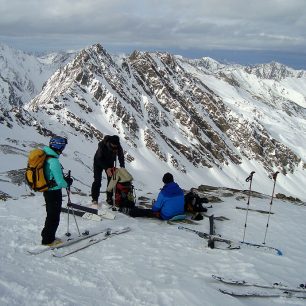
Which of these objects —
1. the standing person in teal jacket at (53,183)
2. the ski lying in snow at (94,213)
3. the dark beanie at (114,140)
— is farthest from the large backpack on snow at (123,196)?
the standing person in teal jacket at (53,183)

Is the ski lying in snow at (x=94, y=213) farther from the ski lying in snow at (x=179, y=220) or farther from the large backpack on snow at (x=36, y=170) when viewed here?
the large backpack on snow at (x=36, y=170)

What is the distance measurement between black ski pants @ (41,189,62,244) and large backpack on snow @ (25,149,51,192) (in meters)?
0.51

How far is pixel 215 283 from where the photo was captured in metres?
10.7

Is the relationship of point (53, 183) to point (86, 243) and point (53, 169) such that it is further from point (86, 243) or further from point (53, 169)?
point (86, 243)

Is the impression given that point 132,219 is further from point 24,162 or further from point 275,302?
point 24,162

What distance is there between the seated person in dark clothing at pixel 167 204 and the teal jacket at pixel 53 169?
5732 millimetres

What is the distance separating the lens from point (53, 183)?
1221 centimetres

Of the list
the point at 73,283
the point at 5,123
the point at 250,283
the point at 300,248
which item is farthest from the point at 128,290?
the point at 5,123

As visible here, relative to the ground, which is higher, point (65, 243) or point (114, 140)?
point (114, 140)

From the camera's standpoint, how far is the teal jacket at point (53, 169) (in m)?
11.9

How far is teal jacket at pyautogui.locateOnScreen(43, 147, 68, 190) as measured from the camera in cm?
1193

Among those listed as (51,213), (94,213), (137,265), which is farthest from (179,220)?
(51,213)

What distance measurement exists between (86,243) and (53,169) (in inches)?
105

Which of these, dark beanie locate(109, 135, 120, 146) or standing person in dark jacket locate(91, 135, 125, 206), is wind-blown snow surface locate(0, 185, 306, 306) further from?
dark beanie locate(109, 135, 120, 146)
